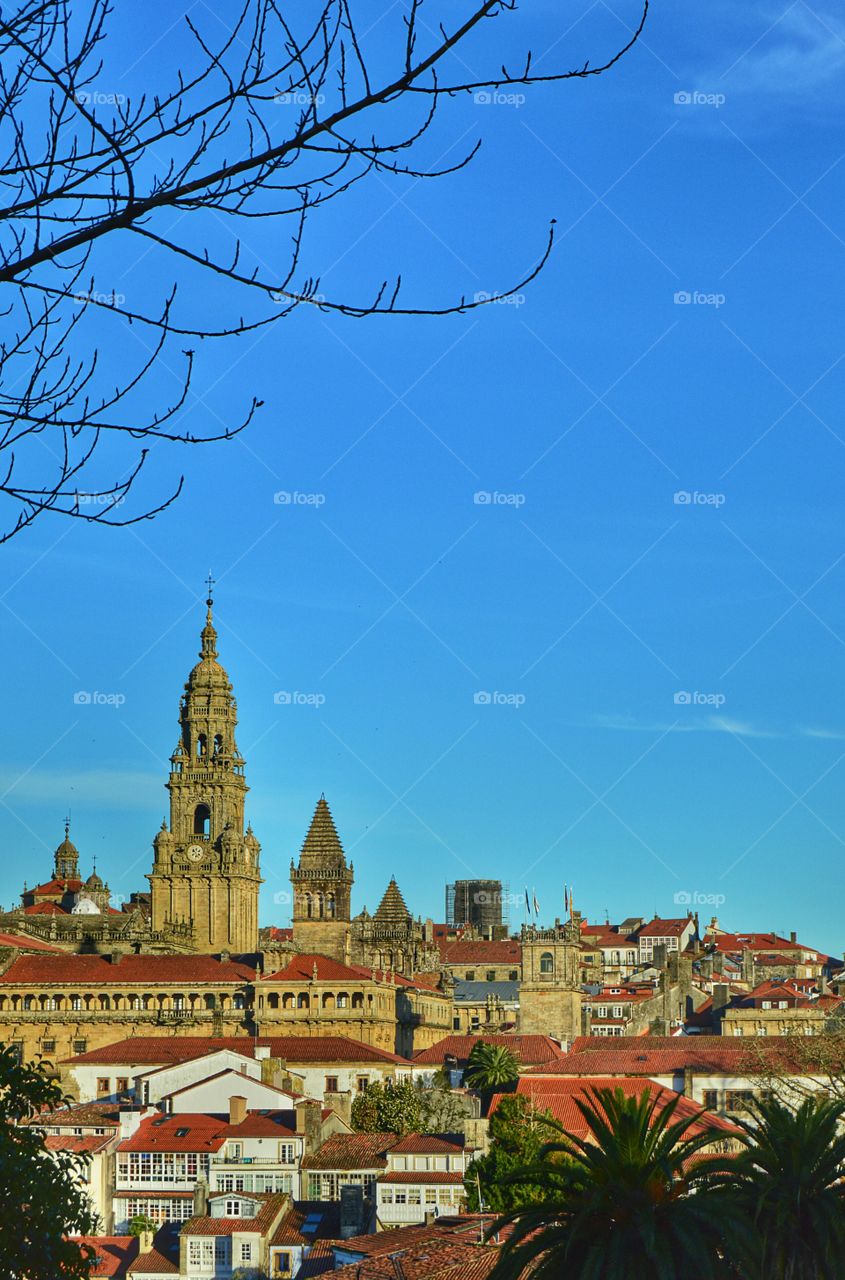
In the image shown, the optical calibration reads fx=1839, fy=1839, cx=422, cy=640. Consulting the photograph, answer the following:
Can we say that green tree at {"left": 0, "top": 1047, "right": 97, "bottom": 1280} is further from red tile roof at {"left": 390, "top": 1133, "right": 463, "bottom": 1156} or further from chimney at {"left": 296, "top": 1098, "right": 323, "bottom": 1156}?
chimney at {"left": 296, "top": 1098, "right": 323, "bottom": 1156}

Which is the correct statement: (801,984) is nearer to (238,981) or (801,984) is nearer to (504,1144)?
(238,981)

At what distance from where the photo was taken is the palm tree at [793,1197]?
818 inches

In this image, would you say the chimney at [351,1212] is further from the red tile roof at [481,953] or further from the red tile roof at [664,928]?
the red tile roof at [664,928]

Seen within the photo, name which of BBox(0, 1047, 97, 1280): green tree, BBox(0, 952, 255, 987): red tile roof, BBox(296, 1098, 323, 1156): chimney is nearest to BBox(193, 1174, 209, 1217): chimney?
BBox(296, 1098, 323, 1156): chimney

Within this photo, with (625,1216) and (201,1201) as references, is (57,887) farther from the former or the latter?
(625,1216)

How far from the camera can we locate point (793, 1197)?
21.3 m

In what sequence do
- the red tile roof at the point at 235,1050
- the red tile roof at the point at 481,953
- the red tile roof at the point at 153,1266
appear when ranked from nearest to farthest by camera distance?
the red tile roof at the point at 153,1266
the red tile roof at the point at 235,1050
the red tile roof at the point at 481,953

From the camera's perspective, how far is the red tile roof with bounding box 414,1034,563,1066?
3221 inches

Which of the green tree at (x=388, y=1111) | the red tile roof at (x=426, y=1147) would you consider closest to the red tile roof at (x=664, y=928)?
the green tree at (x=388, y=1111)

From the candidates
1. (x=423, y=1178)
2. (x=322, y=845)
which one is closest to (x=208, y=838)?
(x=322, y=845)

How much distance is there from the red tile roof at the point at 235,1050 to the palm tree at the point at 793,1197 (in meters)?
59.3

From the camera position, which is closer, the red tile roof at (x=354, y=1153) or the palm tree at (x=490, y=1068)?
the red tile roof at (x=354, y=1153)

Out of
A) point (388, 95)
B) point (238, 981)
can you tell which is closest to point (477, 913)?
point (238, 981)

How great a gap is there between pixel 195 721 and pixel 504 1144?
61967 mm
